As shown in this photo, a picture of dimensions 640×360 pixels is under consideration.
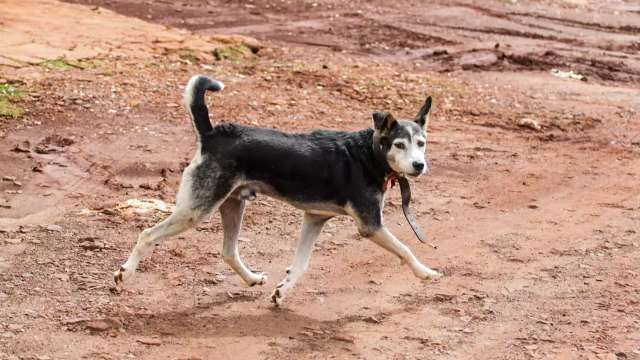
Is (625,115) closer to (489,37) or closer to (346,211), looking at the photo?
(489,37)

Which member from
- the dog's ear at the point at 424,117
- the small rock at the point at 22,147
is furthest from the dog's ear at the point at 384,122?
the small rock at the point at 22,147

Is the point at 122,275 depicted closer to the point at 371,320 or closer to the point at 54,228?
the point at 371,320

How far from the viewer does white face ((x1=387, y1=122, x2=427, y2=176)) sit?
623cm

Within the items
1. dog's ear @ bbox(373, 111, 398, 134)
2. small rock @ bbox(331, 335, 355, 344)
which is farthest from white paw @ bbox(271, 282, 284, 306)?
dog's ear @ bbox(373, 111, 398, 134)

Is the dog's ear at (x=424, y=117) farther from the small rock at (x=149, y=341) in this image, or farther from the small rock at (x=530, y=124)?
the small rock at (x=530, y=124)

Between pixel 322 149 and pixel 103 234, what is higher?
pixel 322 149

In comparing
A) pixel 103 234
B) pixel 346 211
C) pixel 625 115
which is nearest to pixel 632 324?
pixel 346 211

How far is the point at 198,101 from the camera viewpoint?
6.36 metres

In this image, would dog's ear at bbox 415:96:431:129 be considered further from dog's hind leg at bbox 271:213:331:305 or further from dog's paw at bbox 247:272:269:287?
dog's paw at bbox 247:272:269:287

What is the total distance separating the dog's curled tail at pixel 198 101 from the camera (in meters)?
6.34

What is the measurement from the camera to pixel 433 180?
9750 mm

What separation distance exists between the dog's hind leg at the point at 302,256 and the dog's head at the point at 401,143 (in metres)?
0.69

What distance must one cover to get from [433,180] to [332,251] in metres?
2.18

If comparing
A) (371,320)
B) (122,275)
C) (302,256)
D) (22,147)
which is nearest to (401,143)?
(302,256)
